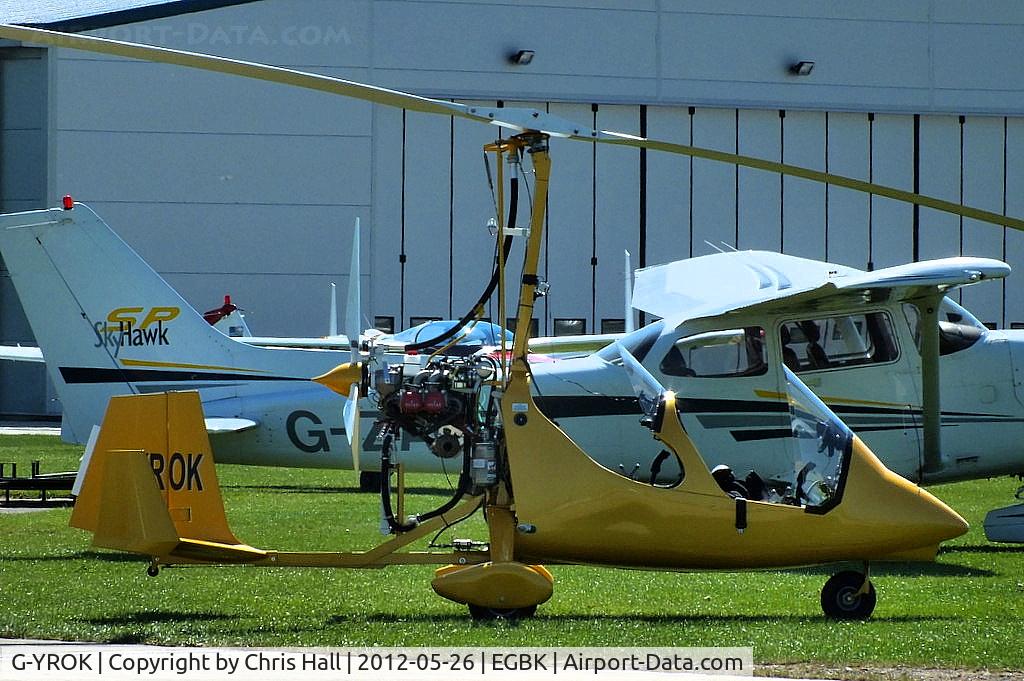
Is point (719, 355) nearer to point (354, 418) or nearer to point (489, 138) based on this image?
point (354, 418)

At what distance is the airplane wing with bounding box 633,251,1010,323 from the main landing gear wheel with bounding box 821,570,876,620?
255 centimetres

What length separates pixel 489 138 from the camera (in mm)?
34438

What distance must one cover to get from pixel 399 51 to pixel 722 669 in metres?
29.3

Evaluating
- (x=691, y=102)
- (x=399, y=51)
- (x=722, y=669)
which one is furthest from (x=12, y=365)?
(x=722, y=669)

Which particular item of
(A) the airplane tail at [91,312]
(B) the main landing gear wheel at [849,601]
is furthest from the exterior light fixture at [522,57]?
(B) the main landing gear wheel at [849,601]

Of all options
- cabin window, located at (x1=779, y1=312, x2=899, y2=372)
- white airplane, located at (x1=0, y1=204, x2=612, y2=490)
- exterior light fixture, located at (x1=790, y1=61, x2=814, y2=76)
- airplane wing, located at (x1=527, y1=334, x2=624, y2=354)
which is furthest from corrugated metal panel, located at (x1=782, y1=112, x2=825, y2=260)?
cabin window, located at (x1=779, y1=312, x2=899, y2=372)

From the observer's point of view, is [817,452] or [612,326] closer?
[817,452]

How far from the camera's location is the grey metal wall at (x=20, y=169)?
3962 cm

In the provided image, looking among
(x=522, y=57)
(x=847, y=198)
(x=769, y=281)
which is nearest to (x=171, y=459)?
(x=769, y=281)

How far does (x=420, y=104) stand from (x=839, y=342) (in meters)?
5.80

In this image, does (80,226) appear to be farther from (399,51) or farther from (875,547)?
(399,51)

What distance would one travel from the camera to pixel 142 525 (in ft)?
27.2

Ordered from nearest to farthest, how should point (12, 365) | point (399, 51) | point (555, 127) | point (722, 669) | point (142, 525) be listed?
point (722, 669) → point (555, 127) → point (142, 525) → point (399, 51) → point (12, 365)

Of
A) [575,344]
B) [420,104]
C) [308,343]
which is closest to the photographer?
[420,104]
